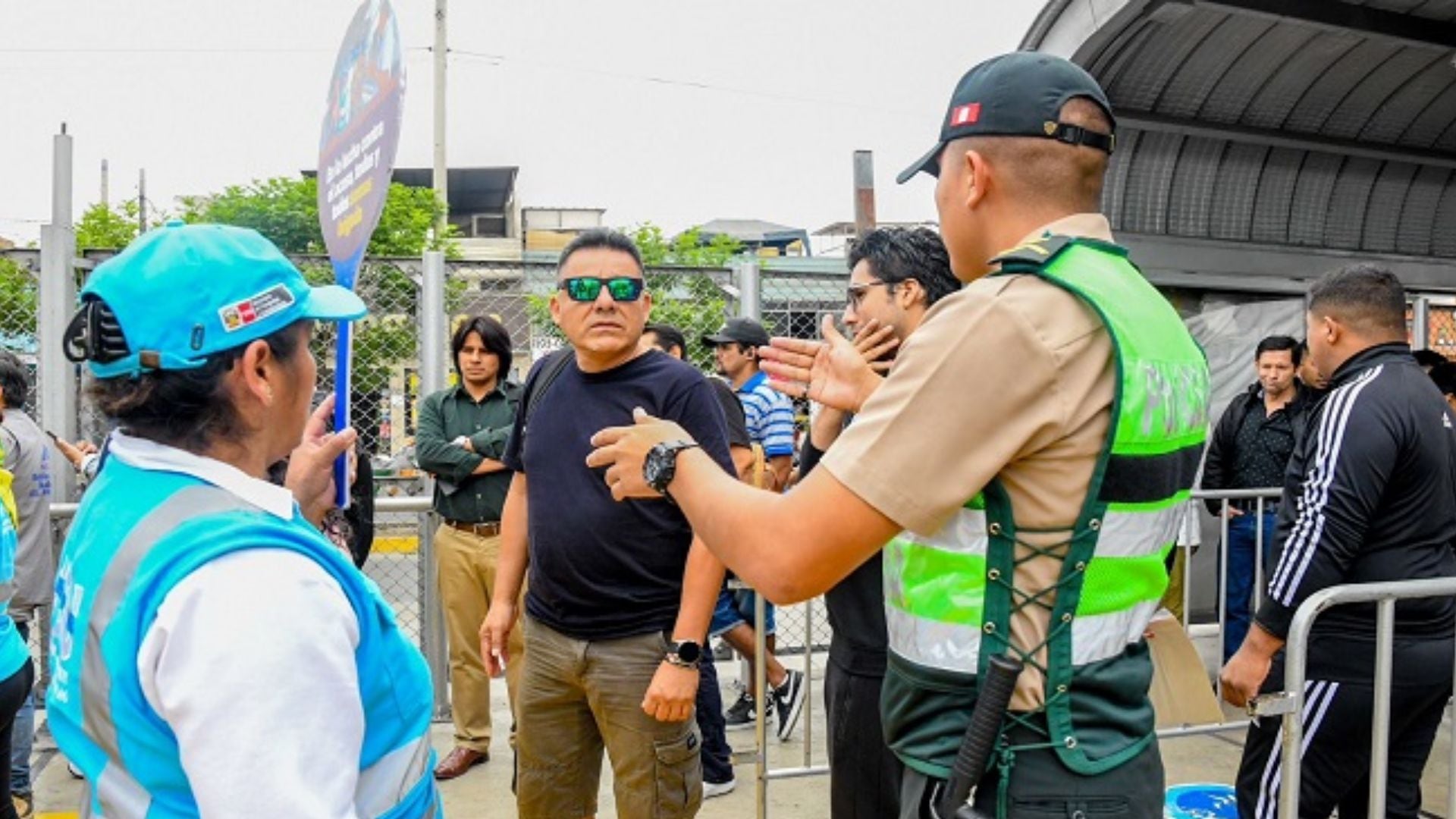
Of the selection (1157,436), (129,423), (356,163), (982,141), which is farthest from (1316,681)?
(129,423)

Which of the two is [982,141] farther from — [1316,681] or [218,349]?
[1316,681]

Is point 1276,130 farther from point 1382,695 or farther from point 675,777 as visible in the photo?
point 675,777

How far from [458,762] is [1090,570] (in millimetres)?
4169

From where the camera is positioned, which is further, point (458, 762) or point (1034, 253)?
point (458, 762)

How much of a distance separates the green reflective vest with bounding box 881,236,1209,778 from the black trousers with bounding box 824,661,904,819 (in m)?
1.15

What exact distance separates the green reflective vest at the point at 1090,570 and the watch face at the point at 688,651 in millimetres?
1382

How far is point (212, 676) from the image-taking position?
4.38ft

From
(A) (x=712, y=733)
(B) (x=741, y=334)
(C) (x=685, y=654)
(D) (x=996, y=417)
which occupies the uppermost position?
(B) (x=741, y=334)

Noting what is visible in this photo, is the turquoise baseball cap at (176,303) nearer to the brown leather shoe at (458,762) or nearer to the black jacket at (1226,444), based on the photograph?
the brown leather shoe at (458,762)

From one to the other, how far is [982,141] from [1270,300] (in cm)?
675

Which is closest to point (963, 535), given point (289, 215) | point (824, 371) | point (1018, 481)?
point (1018, 481)

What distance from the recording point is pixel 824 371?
90.0 inches

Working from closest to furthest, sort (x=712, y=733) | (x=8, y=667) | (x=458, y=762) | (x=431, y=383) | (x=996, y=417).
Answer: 1. (x=996, y=417)
2. (x=8, y=667)
3. (x=712, y=733)
4. (x=458, y=762)
5. (x=431, y=383)

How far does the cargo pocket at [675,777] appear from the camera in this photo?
3334mm
